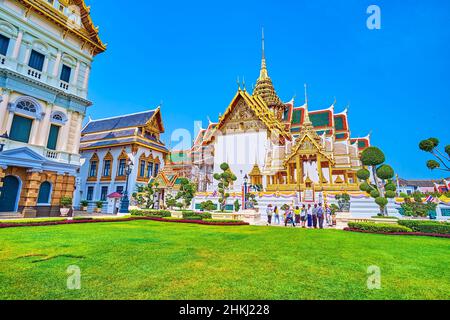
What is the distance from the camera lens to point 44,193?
16.8m

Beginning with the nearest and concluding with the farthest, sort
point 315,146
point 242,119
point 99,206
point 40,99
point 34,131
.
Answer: point 34,131
point 40,99
point 315,146
point 99,206
point 242,119

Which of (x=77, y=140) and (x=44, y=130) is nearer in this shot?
(x=44, y=130)

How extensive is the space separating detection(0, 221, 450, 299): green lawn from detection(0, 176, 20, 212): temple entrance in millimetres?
A: 11124

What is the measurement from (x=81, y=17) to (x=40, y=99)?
28.9 feet

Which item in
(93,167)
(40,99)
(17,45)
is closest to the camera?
(17,45)

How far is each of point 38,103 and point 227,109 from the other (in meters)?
20.6

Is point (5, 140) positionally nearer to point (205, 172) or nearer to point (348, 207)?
point (205, 172)

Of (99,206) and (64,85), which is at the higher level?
(64,85)

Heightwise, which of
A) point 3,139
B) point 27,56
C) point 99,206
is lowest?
point 99,206

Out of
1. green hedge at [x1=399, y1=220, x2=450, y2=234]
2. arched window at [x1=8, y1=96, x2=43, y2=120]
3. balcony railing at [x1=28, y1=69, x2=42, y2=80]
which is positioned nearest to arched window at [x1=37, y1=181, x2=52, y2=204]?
arched window at [x1=8, y1=96, x2=43, y2=120]

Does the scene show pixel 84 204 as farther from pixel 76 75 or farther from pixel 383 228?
pixel 383 228

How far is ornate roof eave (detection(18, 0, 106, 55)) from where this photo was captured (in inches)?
659

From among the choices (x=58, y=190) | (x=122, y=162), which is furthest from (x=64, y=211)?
(x=122, y=162)
